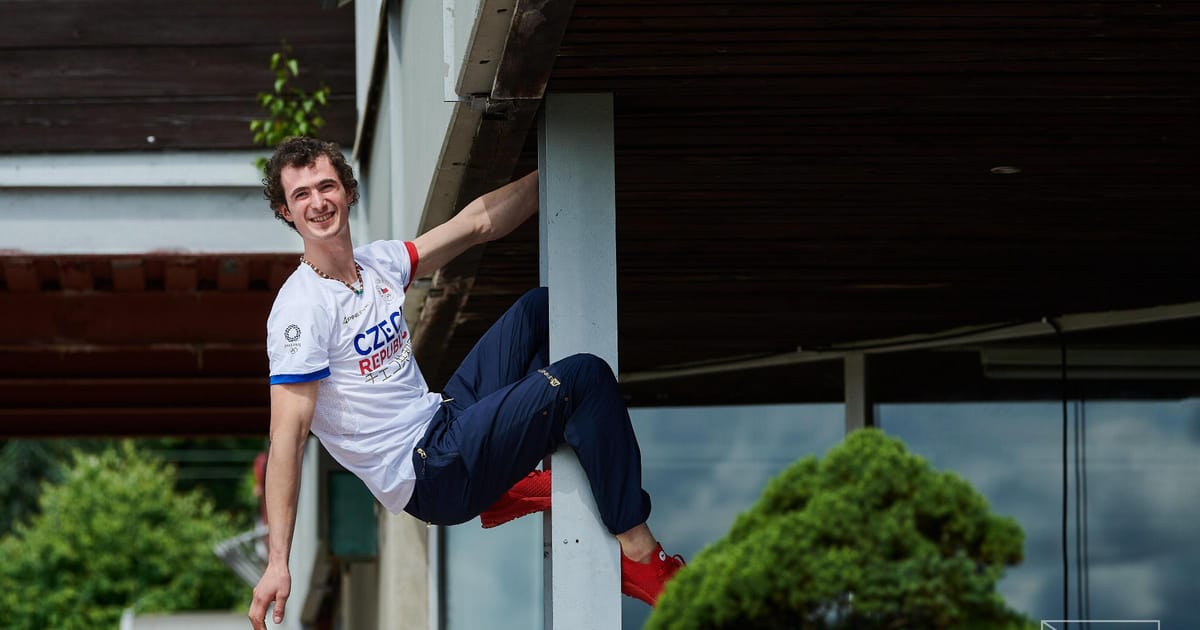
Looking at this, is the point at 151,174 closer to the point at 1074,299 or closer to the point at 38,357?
the point at 38,357

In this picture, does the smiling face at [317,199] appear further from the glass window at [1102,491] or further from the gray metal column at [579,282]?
the glass window at [1102,491]

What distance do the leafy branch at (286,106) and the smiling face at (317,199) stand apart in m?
4.01

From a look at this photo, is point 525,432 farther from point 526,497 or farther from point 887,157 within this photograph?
point 887,157

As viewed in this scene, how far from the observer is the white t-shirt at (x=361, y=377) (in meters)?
4.57

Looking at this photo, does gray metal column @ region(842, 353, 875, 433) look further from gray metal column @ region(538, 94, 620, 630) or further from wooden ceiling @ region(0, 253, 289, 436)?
gray metal column @ region(538, 94, 620, 630)

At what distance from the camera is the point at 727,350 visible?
9719 millimetres

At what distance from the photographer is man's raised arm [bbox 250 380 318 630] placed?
4.40 m

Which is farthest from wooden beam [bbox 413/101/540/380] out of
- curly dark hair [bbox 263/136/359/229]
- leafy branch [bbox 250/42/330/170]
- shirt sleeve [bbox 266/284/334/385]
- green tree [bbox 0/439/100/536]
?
green tree [bbox 0/439/100/536]

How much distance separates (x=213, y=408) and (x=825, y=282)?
356 inches

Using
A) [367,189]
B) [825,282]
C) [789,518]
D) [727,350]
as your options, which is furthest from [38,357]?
[789,518]

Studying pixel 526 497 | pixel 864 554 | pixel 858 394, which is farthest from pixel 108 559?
pixel 864 554

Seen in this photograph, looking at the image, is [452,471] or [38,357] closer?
[452,471]

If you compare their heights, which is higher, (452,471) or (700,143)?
(700,143)

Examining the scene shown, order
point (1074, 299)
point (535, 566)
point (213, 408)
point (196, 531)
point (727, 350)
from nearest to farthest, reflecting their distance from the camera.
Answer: point (1074, 299)
point (727, 350)
point (535, 566)
point (213, 408)
point (196, 531)
